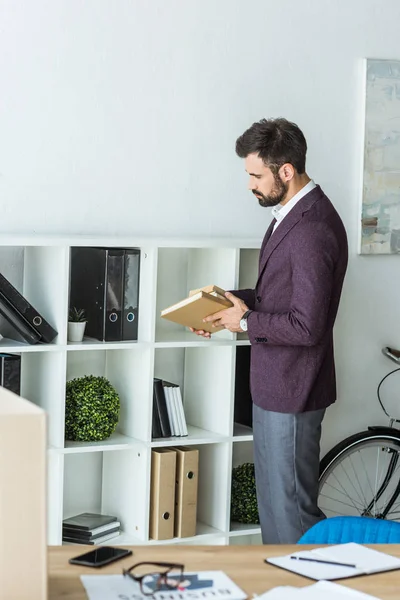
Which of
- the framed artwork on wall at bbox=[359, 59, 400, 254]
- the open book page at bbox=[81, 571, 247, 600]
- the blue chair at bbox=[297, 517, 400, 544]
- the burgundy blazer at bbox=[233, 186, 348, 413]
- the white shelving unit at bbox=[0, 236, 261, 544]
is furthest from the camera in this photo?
the framed artwork on wall at bbox=[359, 59, 400, 254]

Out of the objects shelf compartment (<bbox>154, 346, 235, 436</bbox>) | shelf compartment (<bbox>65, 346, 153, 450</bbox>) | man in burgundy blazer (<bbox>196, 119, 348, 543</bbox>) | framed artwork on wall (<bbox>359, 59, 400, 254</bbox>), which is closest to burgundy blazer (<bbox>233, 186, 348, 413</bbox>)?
man in burgundy blazer (<bbox>196, 119, 348, 543</bbox>)

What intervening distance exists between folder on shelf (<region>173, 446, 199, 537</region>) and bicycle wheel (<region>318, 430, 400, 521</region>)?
744 mm

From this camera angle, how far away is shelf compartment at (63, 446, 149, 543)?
11.5 ft

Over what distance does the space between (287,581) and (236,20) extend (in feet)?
8.54

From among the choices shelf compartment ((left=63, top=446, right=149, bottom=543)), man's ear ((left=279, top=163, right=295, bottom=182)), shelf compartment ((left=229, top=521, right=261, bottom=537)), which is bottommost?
shelf compartment ((left=229, top=521, right=261, bottom=537))

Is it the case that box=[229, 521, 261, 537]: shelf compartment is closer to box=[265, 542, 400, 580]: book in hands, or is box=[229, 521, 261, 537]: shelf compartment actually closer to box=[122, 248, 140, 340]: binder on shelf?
box=[122, 248, 140, 340]: binder on shelf

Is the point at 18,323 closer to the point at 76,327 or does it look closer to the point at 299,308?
the point at 76,327

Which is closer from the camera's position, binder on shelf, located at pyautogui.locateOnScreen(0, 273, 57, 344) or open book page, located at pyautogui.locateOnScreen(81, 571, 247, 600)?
open book page, located at pyautogui.locateOnScreen(81, 571, 247, 600)

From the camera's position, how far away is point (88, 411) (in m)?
3.37

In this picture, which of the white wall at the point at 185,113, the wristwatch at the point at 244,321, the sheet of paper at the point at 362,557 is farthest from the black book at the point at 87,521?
the sheet of paper at the point at 362,557

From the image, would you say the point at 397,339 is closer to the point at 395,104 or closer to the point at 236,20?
the point at 395,104

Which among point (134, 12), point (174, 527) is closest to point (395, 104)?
point (134, 12)

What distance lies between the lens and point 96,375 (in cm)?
371

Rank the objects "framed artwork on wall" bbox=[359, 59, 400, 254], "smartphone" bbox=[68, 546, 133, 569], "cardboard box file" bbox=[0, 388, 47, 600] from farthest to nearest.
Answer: "framed artwork on wall" bbox=[359, 59, 400, 254]
"smartphone" bbox=[68, 546, 133, 569]
"cardboard box file" bbox=[0, 388, 47, 600]
